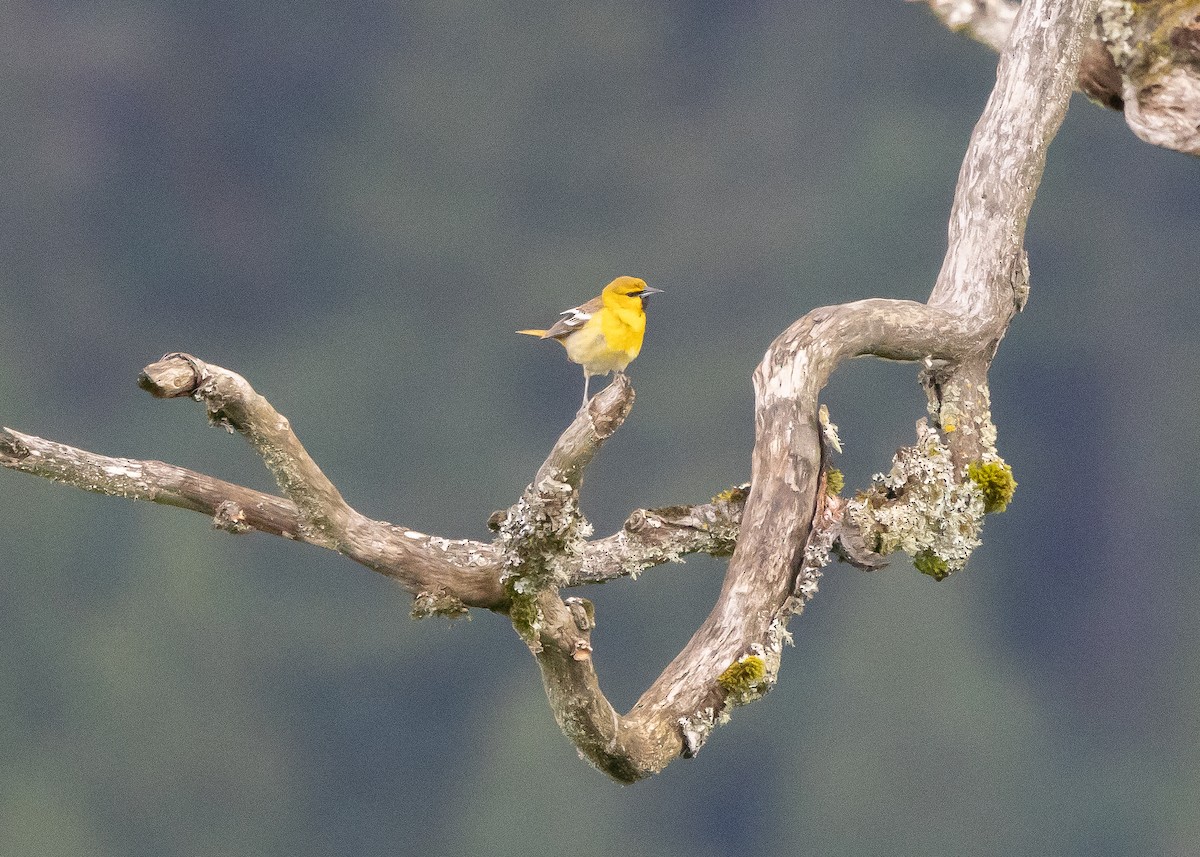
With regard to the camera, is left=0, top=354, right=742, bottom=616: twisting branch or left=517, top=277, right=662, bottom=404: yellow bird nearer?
left=0, top=354, right=742, bottom=616: twisting branch

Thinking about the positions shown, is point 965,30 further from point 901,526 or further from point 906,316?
point 901,526

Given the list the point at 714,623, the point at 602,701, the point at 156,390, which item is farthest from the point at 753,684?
the point at 156,390

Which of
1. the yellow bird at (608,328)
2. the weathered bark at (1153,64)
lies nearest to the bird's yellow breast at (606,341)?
the yellow bird at (608,328)

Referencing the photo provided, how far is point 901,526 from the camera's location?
3.97 m

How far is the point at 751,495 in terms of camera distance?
3770 mm

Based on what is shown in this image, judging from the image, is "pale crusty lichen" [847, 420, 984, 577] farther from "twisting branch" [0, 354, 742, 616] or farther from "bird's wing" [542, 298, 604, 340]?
"twisting branch" [0, 354, 742, 616]

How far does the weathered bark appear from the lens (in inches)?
185

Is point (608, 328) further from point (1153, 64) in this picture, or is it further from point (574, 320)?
point (1153, 64)

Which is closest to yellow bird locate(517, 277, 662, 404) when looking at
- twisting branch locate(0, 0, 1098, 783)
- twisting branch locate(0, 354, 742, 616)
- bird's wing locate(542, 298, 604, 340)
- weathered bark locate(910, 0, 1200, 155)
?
bird's wing locate(542, 298, 604, 340)

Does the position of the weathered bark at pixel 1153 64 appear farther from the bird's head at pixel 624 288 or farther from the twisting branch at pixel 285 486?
the twisting branch at pixel 285 486

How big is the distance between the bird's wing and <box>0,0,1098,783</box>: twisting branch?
0.58 meters

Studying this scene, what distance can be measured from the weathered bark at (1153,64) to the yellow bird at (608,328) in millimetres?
1958

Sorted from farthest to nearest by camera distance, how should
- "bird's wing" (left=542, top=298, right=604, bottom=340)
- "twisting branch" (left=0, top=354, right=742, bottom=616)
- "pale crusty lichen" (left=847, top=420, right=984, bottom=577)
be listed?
"bird's wing" (left=542, top=298, right=604, bottom=340) < "pale crusty lichen" (left=847, top=420, right=984, bottom=577) < "twisting branch" (left=0, top=354, right=742, bottom=616)

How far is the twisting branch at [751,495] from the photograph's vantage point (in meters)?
3.09
